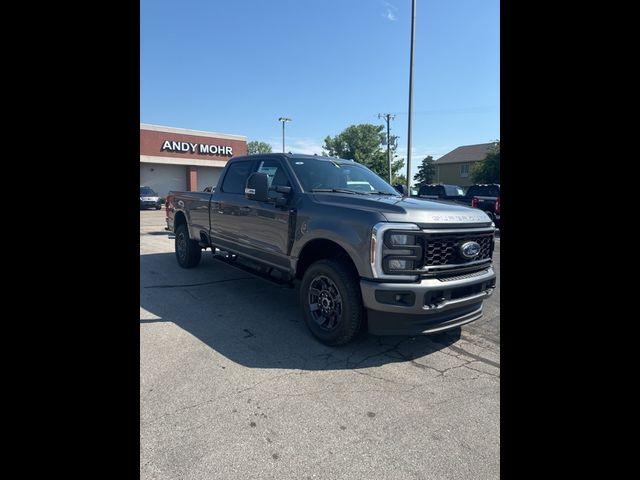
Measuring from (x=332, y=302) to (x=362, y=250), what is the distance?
73 centimetres

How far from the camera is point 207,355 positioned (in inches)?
141

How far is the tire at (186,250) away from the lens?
24.0ft

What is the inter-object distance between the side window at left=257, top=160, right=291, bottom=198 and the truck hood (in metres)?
0.82

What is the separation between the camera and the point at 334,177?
4945 mm

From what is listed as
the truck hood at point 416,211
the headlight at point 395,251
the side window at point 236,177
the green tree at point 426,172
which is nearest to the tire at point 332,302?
the headlight at point 395,251

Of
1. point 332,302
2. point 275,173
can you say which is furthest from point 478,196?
point 332,302

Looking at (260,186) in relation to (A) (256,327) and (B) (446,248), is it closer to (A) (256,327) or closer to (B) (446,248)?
(A) (256,327)

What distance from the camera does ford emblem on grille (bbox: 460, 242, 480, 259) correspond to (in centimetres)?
360

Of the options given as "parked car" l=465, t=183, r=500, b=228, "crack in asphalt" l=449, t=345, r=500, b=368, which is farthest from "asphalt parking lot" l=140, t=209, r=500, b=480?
"parked car" l=465, t=183, r=500, b=228

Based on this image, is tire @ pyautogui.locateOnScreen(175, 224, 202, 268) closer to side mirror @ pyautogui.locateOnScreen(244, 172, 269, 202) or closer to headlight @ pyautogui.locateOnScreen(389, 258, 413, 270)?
side mirror @ pyautogui.locateOnScreen(244, 172, 269, 202)
